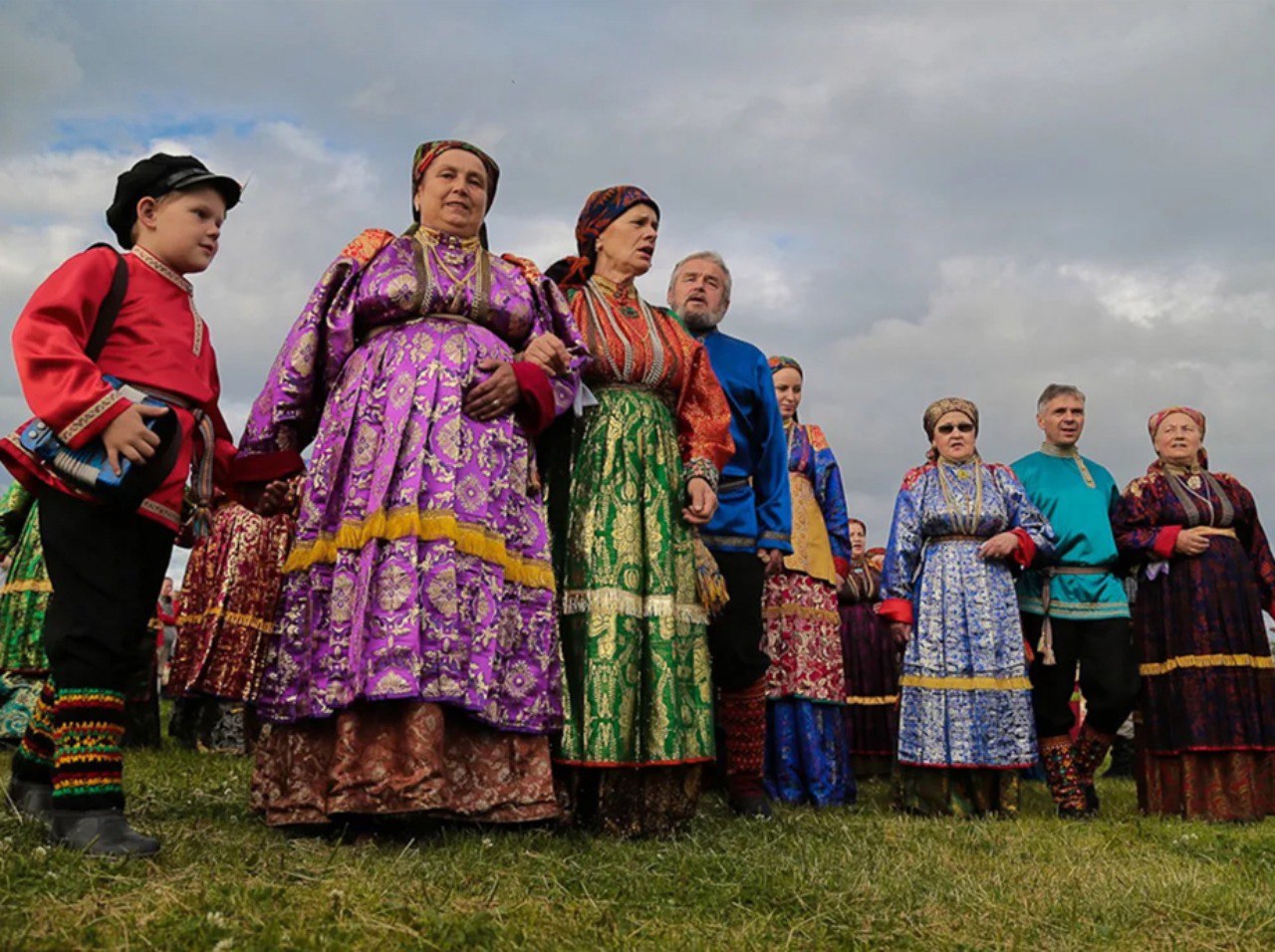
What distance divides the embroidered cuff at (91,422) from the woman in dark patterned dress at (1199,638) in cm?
528

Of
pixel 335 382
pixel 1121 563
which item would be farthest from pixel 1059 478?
pixel 335 382

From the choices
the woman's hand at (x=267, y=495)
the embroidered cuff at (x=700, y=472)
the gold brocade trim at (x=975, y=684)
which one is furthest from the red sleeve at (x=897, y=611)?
the woman's hand at (x=267, y=495)

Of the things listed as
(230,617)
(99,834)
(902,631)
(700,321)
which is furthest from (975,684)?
(230,617)

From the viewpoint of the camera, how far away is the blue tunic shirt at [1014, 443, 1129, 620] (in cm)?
656

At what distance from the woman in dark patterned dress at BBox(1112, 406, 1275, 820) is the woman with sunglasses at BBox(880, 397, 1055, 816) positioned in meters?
0.69

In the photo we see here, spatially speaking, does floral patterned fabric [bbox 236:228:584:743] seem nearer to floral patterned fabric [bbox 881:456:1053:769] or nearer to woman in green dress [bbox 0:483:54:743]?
floral patterned fabric [bbox 881:456:1053:769]

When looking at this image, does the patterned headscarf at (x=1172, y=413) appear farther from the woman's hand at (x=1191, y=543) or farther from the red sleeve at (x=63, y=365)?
the red sleeve at (x=63, y=365)

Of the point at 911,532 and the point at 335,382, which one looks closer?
the point at 335,382

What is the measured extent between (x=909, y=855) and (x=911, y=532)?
268 cm

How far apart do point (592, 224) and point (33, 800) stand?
287 cm

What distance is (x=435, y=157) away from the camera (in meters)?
4.34

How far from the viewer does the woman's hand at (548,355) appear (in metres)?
4.11

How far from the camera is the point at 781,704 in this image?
673cm

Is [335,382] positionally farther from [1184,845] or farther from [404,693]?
→ [1184,845]
